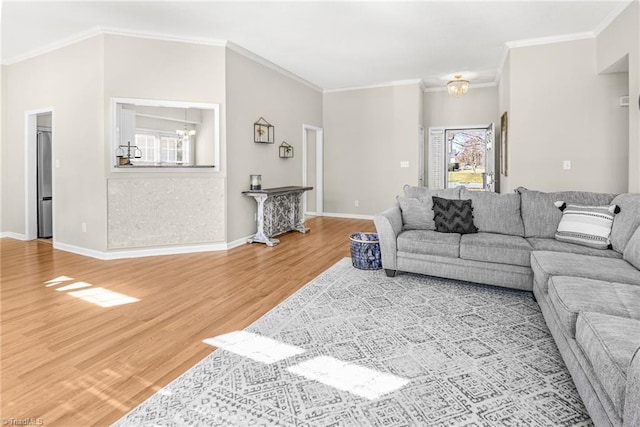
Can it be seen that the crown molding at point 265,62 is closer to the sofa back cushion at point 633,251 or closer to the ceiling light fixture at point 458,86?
the ceiling light fixture at point 458,86

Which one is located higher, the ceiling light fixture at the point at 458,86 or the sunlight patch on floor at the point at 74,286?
the ceiling light fixture at the point at 458,86

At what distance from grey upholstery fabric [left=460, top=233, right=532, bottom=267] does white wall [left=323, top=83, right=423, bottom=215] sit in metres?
4.19

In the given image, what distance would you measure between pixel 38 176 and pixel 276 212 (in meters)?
3.86

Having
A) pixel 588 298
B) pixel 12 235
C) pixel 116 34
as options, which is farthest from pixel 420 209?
pixel 12 235

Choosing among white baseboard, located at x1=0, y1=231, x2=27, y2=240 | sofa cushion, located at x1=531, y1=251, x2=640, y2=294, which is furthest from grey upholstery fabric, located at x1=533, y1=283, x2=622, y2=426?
white baseboard, located at x1=0, y1=231, x2=27, y2=240

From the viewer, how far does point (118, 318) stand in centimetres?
280

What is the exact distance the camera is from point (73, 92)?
4.91m

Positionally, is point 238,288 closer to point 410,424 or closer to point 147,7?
point 410,424

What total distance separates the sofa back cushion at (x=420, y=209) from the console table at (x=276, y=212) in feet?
7.05

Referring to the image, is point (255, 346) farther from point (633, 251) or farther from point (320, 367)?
point (633, 251)

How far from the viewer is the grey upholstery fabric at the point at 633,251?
2567mm

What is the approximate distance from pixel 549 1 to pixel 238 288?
4.38m

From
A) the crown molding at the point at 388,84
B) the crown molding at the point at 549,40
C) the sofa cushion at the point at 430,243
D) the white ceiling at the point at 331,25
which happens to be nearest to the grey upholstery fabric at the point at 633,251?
the sofa cushion at the point at 430,243

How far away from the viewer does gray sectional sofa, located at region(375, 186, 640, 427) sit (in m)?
1.40
